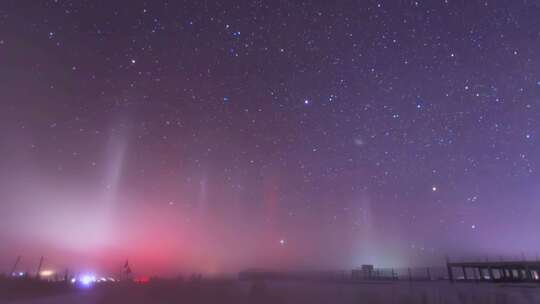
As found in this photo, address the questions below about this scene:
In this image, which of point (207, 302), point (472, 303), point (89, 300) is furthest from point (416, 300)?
point (89, 300)

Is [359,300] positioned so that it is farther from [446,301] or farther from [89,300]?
[89,300]

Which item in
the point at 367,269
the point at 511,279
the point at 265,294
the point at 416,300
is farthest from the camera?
the point at 367,269

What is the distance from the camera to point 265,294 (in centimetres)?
3161

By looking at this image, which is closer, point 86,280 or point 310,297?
point 310,297

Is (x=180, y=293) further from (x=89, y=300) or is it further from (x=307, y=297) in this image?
(x=307, y=297)

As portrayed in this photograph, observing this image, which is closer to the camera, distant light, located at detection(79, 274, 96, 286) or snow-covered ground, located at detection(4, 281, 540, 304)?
snow-covered ground, located at detection(4, 281, 540, 304)

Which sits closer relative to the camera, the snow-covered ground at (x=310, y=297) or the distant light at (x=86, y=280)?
the snow-covered ground at (x=310, y=297)

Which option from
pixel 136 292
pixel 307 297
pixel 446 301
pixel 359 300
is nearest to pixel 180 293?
pixel 136 292

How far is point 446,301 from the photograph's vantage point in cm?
2597

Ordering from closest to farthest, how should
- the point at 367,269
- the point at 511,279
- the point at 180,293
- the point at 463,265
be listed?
the point at 180,293 < the point at 511,279 < the point at 463,265 < the point at 367,269

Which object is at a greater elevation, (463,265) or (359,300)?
(463,265)

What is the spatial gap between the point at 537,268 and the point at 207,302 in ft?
121

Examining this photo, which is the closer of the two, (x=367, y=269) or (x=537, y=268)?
(x=537, y=268)

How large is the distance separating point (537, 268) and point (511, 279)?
4.06 m
